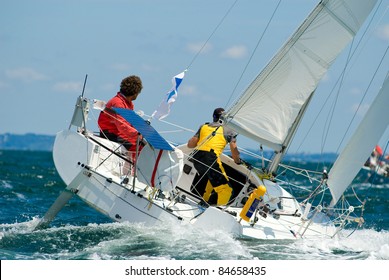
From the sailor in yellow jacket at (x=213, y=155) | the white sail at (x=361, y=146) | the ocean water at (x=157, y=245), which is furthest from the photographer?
the sailor in yellow jacket at (x=213, y=155)

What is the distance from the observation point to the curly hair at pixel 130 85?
11.9 m

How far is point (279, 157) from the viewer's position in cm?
1248

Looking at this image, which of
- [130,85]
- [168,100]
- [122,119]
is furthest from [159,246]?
[168,100]

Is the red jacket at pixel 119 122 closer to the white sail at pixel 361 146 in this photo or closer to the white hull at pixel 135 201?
the white hull at pixel 135 201

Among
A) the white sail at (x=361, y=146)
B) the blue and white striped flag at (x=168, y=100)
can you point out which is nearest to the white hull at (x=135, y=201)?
the white sail at (x=361, y=146)

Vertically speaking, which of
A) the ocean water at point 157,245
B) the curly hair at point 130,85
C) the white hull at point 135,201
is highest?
the curly hair at point 130,85

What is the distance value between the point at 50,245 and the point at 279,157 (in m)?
3.83

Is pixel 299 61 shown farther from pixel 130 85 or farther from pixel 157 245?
pixel 157 245

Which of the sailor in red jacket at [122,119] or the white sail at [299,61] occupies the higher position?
the white sail at [299,61]

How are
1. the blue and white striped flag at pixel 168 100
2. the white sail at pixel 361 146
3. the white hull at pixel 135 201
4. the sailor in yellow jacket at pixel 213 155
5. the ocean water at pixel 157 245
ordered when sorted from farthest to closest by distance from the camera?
the blue and white striped flag at pixel 168 100, the sailor in yellow jacket at pixel 213 155, the white sail at pixel 361 146, the white hull at pixel 135 201, the ocean water at pixel 157 245

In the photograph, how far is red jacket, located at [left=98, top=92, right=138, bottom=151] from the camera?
38.7ft

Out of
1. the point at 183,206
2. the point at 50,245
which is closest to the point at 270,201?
the point at 183,206

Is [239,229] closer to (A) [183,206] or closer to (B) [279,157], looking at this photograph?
(A) [183,206]

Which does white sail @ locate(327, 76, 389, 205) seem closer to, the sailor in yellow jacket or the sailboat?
the sailboat
